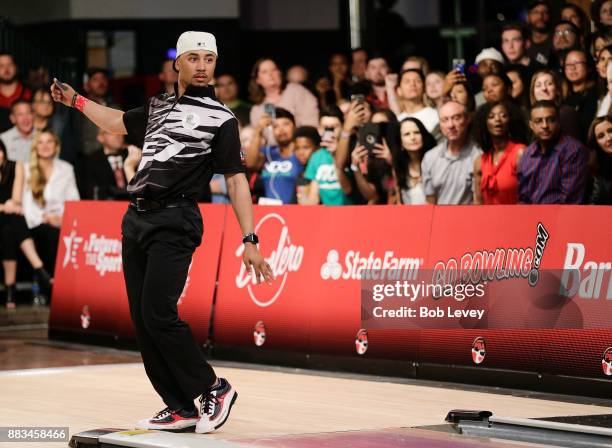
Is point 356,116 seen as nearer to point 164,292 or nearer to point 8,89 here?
point 164,292

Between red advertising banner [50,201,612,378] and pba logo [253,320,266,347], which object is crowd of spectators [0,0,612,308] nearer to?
red advertising banner [50,201,612,378]

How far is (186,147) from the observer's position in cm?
688

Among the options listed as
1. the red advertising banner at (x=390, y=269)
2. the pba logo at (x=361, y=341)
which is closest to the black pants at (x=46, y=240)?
the red advertising banner at (x=390, y=269)

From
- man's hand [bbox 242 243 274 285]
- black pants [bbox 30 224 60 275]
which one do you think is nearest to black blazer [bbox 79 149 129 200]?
black pants [bbox 30 224 60 275]

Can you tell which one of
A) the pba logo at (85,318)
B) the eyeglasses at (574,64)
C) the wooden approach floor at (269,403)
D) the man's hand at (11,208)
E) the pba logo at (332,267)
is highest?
the eyeglasses at (574,64)

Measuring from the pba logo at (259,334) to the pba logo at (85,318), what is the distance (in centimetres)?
243

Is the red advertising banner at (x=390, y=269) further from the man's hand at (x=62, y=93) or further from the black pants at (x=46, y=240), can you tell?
the man's hand at (x=62, y=93)

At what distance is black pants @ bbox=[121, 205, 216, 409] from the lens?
22.4ft

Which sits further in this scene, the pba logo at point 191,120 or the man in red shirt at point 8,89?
the man in red shirt at point 8,89

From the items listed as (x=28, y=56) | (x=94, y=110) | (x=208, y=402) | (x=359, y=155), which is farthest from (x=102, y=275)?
(x=28, y=56)

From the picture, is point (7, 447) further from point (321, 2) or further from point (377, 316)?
point (321, 2)

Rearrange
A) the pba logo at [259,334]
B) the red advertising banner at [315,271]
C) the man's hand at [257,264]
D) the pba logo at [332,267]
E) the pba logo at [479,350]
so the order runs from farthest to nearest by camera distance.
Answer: the pba logo at [259,334], the pba logo at [332,267], the red advertising banner at [315,271], the pba logo at [479,350], the man's hand at [257,264]

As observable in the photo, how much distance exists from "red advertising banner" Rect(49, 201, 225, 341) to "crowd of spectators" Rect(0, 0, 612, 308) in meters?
0.93

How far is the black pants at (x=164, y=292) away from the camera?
22.4 ft
